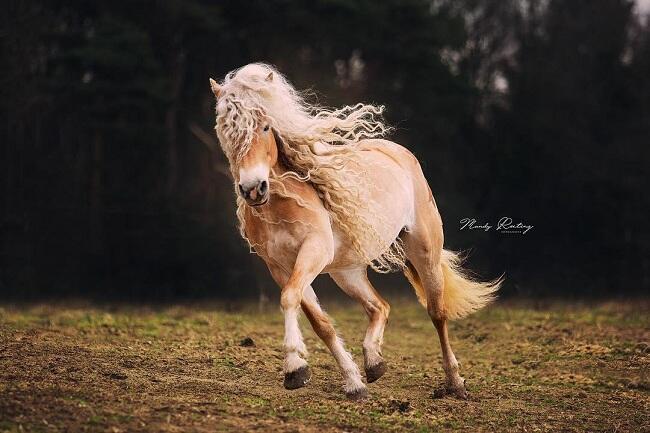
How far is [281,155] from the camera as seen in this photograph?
262 inches

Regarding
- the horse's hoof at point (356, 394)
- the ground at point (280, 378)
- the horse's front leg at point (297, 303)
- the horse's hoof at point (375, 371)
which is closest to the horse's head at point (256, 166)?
the horse's front leg at point (297, 303)

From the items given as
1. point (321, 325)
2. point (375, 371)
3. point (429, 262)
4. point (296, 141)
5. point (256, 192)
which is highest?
point (296, 141)

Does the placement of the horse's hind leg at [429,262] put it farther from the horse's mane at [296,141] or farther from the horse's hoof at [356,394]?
the horse's hoof at [356,394]

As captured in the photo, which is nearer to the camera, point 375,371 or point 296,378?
point 296,378

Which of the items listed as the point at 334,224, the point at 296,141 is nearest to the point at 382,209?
the point at 334,224

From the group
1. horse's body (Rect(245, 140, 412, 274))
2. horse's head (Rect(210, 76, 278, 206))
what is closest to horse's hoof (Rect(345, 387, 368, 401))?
horse's body (Rect(245, 140, 412, 274))

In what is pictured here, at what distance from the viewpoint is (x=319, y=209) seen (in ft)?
21.3

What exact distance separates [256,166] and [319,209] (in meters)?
0.77

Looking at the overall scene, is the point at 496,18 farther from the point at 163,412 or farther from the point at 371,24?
the point at 163,412

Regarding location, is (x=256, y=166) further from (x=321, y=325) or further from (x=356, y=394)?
(x=356, y=394)

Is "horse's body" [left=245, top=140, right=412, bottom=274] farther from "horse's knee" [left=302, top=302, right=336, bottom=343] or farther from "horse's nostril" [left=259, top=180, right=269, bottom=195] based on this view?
"horse's nostril" [left=259, top=180, right=269, bottom=195]

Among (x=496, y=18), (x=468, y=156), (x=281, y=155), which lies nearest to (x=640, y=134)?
(x=468, y=156)

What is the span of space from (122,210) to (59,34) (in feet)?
20.1

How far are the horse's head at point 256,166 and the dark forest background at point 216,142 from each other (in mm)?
12555
